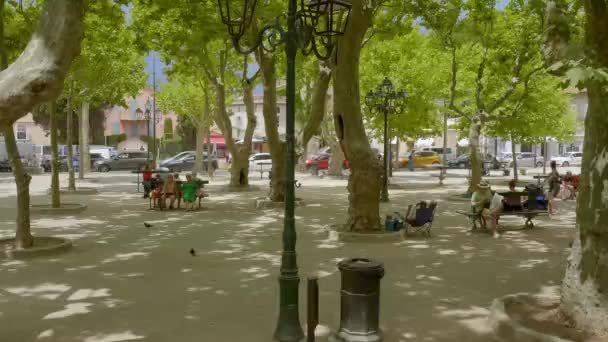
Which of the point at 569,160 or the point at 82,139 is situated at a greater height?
the point at 82,139

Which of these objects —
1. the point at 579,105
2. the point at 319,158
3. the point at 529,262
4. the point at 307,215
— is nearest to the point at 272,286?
the point at 529,262

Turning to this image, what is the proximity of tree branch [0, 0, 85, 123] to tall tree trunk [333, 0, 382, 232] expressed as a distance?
303 inches

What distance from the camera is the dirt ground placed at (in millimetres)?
6449

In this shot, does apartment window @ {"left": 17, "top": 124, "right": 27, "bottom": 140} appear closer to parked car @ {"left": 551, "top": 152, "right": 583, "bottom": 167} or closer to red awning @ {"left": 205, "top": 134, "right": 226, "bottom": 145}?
red awning @ {"left": 205, "top": 134, "right": 226, "bottom": 145}

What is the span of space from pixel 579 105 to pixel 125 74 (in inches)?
2114

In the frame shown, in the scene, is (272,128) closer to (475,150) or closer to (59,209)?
(59,209)

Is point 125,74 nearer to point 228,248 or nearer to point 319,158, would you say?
point 228,248

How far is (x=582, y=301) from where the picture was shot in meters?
5.98

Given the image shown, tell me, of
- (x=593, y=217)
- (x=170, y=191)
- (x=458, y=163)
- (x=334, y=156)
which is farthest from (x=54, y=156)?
(x=458, y=163)

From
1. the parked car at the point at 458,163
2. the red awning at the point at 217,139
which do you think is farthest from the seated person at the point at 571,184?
the red awning at the point at 217,139

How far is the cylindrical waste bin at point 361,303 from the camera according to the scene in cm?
584

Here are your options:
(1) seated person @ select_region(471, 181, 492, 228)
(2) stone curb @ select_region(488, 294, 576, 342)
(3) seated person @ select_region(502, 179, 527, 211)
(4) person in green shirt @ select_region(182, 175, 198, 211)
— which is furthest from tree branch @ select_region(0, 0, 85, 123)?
(4) person in green shirt @ select_region(182, 175, 198, 211)

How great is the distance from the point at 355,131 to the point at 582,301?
6.90 metres

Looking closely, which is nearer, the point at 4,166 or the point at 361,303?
the point at 361,303
